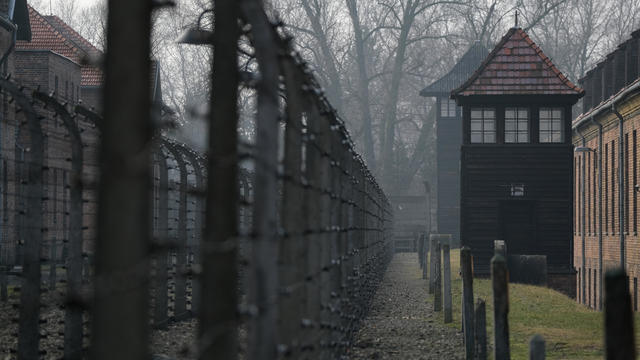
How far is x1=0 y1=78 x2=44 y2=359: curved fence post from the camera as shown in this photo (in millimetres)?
9125

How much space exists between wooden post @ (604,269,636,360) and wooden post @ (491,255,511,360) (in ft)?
13.2

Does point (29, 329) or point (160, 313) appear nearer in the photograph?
point (29, 329)

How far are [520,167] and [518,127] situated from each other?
114 cm

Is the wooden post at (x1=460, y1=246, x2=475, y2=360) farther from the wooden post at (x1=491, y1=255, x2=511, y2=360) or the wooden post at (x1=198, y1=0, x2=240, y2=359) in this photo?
the wooden post at (x1=198, y1=0, x2=240, y2=359)

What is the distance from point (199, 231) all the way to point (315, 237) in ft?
30.8

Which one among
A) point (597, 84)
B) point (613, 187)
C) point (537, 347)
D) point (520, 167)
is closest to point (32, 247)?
point (537, 347)

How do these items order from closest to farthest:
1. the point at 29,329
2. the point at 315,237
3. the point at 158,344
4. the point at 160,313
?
the point at 315,237 < the point at 29,329 < the point at 158,344 < the point at 160,313

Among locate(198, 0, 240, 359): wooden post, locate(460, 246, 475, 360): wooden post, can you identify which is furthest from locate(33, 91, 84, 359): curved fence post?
locate(198, 0, 240, 359): wooden post

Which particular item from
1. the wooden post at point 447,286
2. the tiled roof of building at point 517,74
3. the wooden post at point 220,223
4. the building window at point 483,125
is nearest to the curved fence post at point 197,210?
the wooden post at point 447,286

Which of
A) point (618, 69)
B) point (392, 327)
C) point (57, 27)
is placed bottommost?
point (392, 327)

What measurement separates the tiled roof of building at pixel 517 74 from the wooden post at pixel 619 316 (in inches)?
1121

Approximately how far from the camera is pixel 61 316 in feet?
52.4

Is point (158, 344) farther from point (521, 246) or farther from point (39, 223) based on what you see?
point (521, 246)

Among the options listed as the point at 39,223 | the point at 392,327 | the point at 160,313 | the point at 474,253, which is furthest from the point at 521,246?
the point at 39,223
